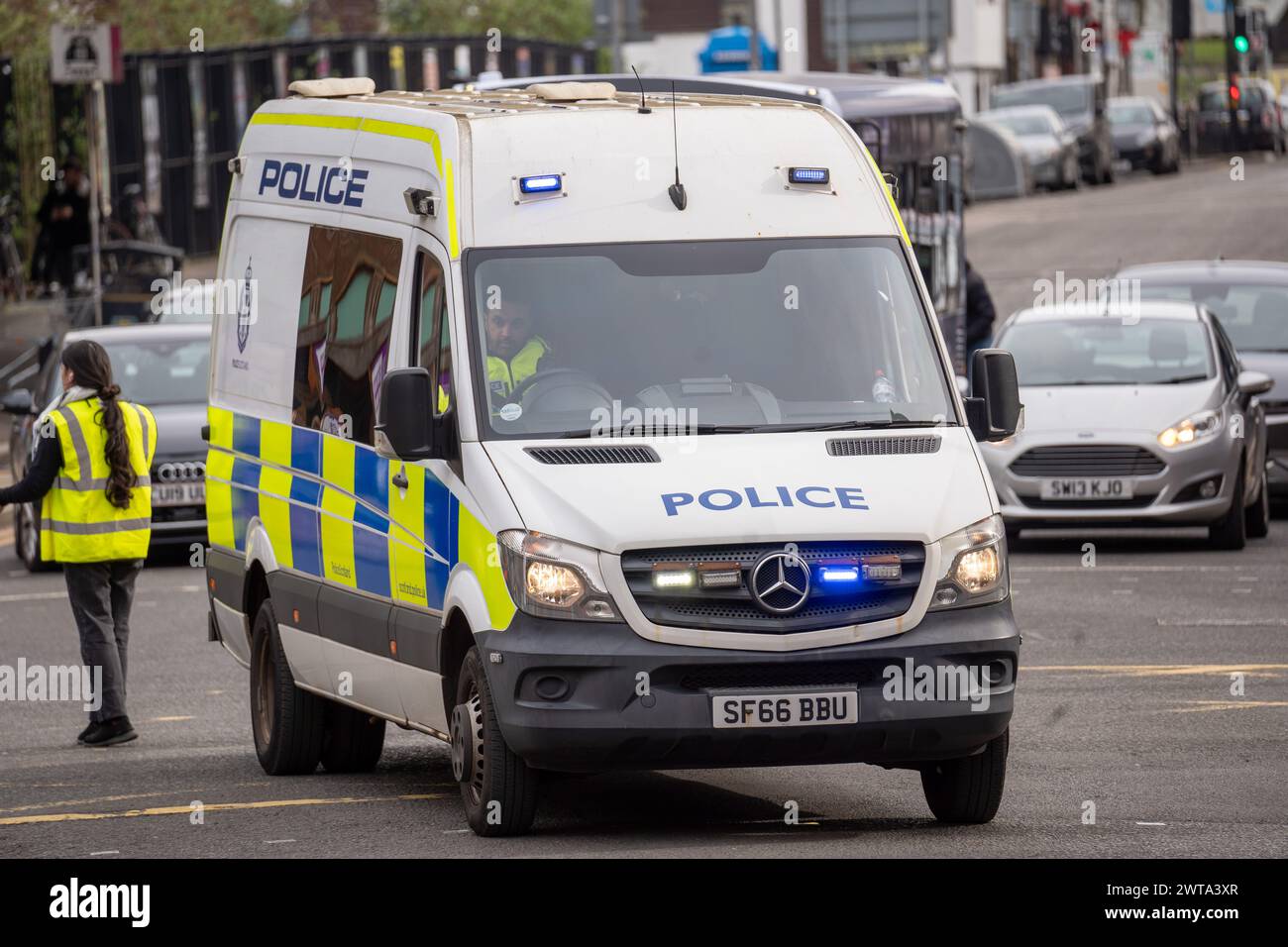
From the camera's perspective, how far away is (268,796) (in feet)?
35.0

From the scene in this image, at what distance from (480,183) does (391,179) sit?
674mm

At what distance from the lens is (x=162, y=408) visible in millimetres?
20359

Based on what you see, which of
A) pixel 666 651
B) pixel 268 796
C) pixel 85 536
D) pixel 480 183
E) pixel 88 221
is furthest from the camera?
pixel 88 221

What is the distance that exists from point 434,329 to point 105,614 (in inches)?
150

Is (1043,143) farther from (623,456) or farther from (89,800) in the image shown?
(623,456)

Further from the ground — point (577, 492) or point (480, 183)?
point (480, 183)

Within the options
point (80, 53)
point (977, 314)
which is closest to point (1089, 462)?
point (977, 314)

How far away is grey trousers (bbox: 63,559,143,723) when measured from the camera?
12680mm

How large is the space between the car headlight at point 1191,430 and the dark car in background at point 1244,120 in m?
48.1

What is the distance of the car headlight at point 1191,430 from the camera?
61.1 ft

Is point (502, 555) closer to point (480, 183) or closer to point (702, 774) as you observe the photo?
point (480, 183)

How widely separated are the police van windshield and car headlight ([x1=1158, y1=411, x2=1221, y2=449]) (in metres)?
9.04

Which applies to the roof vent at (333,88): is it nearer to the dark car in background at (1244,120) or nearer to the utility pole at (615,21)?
the utility pole at (615,21)
